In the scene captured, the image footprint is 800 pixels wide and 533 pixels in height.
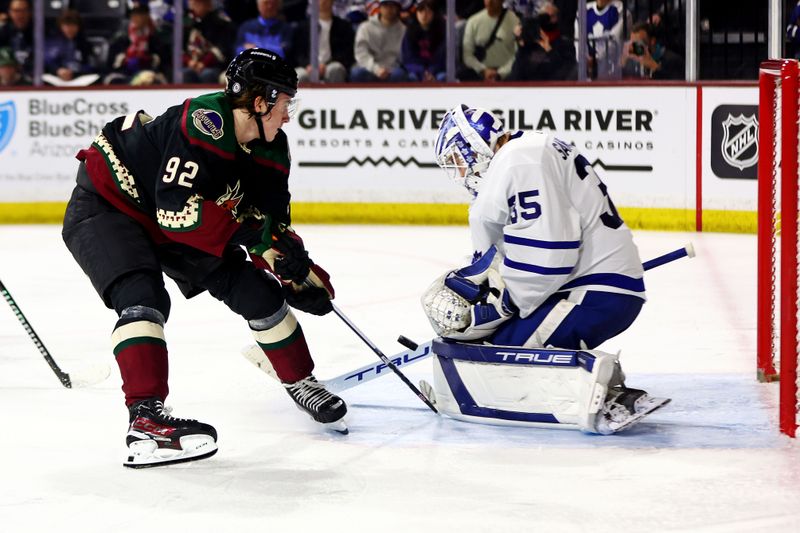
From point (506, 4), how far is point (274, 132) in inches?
206

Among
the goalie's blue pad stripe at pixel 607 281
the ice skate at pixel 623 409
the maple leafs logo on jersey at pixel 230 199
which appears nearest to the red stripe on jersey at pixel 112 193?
the maple leafs logo on jersey at pixel 230 199

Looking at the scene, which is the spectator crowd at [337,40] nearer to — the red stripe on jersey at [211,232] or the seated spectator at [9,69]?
the seated spectator at [9,69]

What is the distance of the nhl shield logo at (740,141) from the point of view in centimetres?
734

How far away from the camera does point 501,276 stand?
322 cm

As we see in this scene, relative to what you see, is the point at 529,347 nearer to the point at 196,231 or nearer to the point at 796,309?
the point at 796,309

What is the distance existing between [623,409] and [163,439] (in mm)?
1075

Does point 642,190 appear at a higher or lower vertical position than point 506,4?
lower

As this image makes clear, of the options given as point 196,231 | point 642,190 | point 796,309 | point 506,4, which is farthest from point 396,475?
point 506,4

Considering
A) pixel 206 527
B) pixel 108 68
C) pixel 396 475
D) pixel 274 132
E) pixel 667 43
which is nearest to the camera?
pixel 206 527

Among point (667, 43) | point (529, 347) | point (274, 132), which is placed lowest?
point (529, 347)

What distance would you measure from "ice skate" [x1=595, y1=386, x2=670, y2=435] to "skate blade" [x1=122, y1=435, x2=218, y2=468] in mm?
912

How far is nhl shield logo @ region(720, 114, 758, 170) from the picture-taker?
7344mm

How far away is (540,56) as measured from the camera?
26.2ft

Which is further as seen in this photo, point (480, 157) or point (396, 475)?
point (480, 157)
